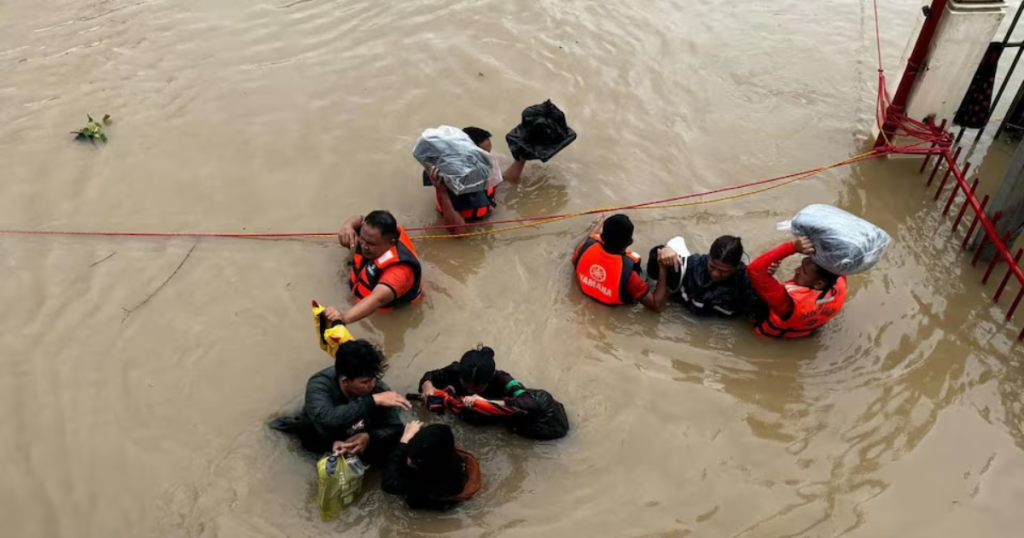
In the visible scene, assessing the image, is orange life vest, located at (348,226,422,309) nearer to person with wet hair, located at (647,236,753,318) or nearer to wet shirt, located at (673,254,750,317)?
person with wet hair, located at (647,236,753,318)

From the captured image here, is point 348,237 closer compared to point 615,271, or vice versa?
point 615,271

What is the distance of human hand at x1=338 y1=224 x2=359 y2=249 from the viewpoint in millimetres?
5203

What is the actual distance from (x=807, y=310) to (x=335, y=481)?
313 centimetres

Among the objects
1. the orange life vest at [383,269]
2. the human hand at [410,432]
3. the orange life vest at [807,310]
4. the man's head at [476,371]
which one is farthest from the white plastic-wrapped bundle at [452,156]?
the orange life vest at [807,310]

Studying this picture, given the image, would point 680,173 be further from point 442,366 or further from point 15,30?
point 15,30

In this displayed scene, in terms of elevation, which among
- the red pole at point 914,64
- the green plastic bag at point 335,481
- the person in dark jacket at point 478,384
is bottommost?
the green plastic bag at point 335,481

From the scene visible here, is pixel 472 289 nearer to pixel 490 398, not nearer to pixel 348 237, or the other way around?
pixel 348 237

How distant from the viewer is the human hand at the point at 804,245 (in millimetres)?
4609

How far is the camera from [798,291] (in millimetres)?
4793

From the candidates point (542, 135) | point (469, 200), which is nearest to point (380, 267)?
point (469, 200)

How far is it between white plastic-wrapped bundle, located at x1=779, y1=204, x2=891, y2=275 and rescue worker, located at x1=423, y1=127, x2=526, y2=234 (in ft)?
7.45

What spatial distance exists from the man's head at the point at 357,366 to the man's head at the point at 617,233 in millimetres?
1783

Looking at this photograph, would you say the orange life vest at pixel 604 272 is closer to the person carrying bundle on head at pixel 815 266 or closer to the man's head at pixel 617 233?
the man's head at pixel 617 233

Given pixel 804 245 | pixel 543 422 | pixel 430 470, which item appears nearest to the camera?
pixel 430 470
